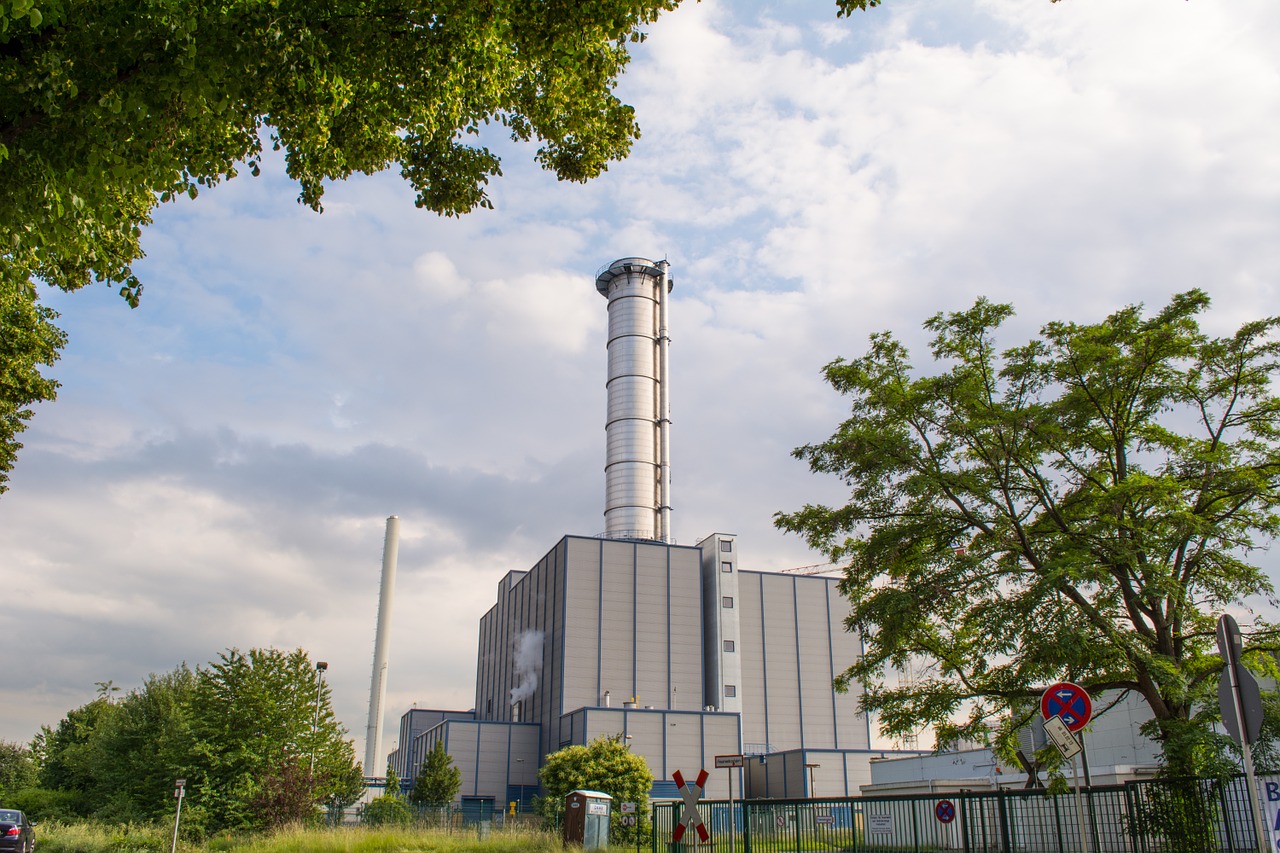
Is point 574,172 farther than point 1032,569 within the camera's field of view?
No

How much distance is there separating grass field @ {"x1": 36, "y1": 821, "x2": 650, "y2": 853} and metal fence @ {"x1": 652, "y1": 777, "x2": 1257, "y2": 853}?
7.30 metres

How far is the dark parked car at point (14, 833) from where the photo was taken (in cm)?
2555

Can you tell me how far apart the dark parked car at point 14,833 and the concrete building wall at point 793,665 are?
47.3m

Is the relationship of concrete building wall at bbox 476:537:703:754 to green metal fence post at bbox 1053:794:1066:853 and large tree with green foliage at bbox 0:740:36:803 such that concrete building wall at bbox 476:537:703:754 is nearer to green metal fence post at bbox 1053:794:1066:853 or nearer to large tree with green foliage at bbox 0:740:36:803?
large tree with green foliage at bbox 0:740:36:803

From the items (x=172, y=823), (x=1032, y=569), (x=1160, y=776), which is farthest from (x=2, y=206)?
(x=172, y=823)

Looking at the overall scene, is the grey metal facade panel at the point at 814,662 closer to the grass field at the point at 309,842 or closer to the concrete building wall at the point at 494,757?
the concrete building wall at the point at 494,757

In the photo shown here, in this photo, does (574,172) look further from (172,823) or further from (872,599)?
(172,823)

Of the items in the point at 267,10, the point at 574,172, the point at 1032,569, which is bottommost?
the point at 1032,569

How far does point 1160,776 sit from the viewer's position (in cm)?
1571

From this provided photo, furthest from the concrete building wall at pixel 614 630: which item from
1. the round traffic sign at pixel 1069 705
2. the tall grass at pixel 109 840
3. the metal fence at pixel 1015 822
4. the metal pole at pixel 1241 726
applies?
the metal pole at pixel 1241 726

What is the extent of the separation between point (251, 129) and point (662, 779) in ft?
167

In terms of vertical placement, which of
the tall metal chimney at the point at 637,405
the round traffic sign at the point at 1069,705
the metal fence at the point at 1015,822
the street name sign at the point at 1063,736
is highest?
the tall metal chimney at the point at 637,405

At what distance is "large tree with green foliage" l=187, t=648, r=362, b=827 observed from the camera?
102 feet

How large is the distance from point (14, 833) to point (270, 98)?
84.8 feet
